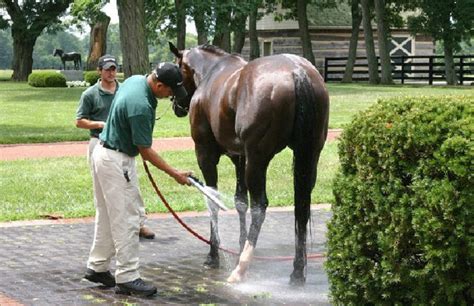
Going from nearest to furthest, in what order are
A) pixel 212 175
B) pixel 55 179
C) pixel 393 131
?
pixel 393 131 → pixel 212 175 → pixel 55 179

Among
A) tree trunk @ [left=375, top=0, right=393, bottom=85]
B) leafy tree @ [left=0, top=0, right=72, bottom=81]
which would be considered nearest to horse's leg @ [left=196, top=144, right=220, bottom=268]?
tree trunk @ [left=375, top=0, right=393, bottom=85]

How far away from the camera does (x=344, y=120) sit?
23.6 m

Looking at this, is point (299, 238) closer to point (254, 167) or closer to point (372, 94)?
point (254, 167)

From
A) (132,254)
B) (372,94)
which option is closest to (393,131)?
(132,254)

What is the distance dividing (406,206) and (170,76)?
2.63 m

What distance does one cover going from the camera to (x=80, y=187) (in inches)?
548

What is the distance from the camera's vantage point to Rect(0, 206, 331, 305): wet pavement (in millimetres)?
7605

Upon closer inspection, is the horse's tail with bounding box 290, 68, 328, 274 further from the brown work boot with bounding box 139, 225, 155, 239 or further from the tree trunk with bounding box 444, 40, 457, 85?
the tree trunk with bounding box 444, 40, 457, 85

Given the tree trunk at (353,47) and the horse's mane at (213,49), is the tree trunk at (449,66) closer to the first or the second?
the tree trunk at (353,47)

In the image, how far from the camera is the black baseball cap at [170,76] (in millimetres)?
7414

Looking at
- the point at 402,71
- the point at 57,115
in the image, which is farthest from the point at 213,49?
the point at 402,71

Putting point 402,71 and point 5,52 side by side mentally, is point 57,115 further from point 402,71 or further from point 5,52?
point 5,52

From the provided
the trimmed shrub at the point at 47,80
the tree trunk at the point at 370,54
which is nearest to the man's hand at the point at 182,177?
the tree trunk at the point at 370,54

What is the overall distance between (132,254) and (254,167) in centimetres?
129
